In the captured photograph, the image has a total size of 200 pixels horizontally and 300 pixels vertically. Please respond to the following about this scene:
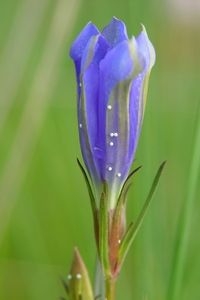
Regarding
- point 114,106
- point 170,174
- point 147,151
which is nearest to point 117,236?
point 114,106

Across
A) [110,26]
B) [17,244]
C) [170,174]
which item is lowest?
[17,244]

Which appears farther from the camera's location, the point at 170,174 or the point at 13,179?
the point at 170,174

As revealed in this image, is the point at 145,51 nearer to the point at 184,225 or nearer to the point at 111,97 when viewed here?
the point at 111,97

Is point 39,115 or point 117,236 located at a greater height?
point 39,115

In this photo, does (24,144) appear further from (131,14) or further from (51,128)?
(131,14)

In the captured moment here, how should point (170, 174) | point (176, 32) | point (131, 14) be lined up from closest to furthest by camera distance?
point (131, 14) → point (170, 174) → point (176, 32)

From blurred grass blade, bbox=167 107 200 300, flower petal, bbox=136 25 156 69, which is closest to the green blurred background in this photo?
blurred grass blade, bbox=167 107 200 300
